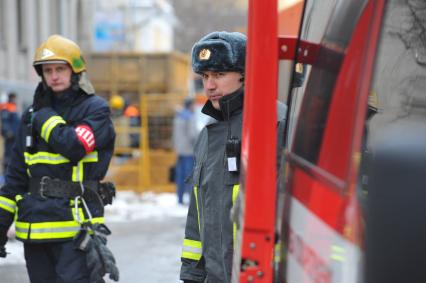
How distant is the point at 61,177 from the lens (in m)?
3.98

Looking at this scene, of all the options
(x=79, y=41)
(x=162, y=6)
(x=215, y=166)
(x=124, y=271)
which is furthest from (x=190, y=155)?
(x=162, y=6)

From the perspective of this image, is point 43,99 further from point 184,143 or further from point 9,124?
point 9,124

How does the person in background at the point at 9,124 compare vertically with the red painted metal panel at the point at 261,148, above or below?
below

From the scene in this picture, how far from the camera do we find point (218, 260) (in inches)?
112

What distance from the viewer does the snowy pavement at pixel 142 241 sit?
6744 mm

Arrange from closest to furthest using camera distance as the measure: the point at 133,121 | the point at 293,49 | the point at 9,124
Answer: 1. the point at 293,49
2. the point at 9,124
3. the point at 133,121

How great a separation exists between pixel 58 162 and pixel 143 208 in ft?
25.8

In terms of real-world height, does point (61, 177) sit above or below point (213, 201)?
below

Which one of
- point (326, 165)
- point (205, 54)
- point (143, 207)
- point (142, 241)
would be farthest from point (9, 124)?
point (326, 165)

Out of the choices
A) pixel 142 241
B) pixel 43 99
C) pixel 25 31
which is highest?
pixel 25 31

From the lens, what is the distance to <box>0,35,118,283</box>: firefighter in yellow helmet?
12.8 feet

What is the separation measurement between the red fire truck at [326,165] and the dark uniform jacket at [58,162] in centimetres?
154

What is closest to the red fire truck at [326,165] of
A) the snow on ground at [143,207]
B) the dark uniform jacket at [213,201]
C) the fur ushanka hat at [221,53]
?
the dark uniform jacket at [213,201]

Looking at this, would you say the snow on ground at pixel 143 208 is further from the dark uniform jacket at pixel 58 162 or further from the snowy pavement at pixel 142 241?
the dark uniform jacket at pixel 58 162
